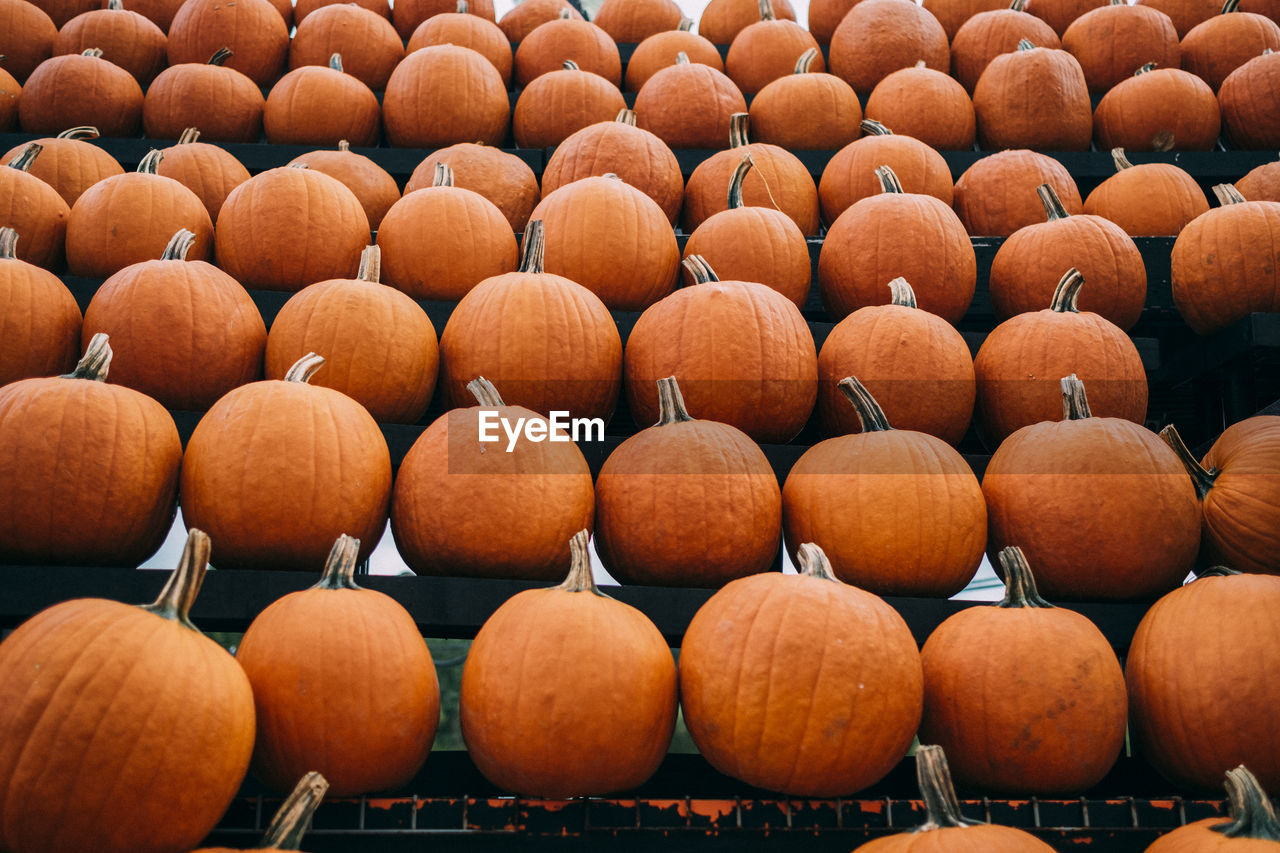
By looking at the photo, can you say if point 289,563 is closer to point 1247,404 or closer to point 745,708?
point 745,708

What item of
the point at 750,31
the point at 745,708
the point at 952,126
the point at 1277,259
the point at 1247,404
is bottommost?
the point at 745,708

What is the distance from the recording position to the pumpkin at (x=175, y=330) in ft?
6.79

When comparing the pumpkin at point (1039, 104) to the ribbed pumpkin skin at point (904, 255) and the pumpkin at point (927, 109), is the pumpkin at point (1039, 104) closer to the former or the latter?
the pumpkin at point (927, 109)

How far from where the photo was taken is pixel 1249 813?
54.6 inches

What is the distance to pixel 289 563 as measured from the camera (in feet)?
6.08

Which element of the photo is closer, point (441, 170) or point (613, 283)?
point (613, 283)

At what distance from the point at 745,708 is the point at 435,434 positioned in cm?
86

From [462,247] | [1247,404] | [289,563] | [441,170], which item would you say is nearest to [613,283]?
[462,247]

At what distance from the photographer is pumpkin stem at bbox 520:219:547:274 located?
7.76ft

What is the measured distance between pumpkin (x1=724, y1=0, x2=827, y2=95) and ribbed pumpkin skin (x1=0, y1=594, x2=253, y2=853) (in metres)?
3.45

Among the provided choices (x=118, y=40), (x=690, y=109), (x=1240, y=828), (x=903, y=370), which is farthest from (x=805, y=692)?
(x=118, y=40)

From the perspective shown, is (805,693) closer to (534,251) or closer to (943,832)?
(943,832)

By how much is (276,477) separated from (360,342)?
0.44m

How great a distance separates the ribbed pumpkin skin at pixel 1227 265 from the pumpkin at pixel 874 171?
30.6 inches
